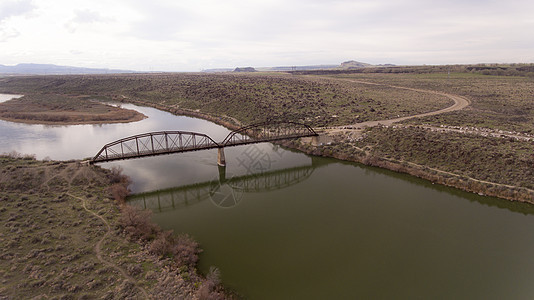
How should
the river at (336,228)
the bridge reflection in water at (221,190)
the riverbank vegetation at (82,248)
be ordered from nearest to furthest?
the riverbank vegetation at (82,248), the river at (336,228), the bridge reflection in water at (221,190)

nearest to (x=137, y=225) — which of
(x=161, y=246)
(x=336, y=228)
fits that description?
(x=161, y=246)

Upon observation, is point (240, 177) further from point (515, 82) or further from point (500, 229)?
point (515, 82)

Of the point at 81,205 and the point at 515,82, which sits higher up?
the point at 515,82

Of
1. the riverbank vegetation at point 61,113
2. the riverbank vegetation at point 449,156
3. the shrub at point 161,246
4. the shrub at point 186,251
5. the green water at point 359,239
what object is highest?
the riverbank vegetation at point 61,113

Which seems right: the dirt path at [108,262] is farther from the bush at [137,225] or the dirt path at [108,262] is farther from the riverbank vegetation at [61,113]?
the riverbank vegetation at [61,113]

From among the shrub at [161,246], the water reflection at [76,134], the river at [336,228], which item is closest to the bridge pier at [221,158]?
the river at [336,228]

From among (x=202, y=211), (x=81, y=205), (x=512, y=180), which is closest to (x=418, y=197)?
(x=512, y=180)
